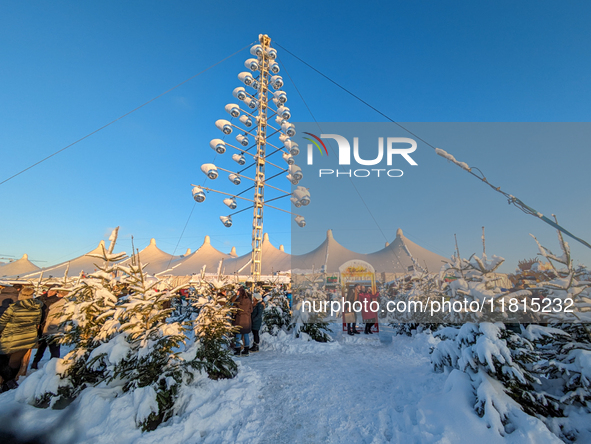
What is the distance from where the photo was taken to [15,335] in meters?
4.18

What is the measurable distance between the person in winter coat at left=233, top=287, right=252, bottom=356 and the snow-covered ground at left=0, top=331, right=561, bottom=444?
169 centimetres

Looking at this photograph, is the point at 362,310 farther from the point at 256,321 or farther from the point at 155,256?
the point at 155,256

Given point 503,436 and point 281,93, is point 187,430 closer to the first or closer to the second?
point 503,436

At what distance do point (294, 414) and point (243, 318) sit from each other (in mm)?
3126

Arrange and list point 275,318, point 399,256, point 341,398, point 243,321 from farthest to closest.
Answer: point 399,256 → point 275,318 → point 243,321 → point 341,398

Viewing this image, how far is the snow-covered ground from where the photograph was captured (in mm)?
2666

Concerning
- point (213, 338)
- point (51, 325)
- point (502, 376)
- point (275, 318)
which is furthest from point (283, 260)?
point (502, 376)

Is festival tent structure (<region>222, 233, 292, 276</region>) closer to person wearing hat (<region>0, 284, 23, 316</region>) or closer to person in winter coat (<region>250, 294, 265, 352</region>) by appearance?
person in winter coat (<region>250, 294, 265, 352</region>)

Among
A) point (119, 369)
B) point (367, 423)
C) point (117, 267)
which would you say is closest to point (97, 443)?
point (119, 369)

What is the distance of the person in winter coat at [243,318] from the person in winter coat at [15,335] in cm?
344

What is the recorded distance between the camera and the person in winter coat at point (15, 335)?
4.12 m

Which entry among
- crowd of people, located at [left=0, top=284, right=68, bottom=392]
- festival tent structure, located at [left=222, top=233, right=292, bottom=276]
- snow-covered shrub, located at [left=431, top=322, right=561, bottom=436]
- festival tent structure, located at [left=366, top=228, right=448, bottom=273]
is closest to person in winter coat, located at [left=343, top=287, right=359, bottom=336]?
snow-covered shrub, located at [left=431, top=322, right=561, bottom=436]


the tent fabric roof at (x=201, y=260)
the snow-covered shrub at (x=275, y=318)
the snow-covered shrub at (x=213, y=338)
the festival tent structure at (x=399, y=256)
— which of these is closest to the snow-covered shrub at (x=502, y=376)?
the snow-covered shrub at (x=213, y=338)

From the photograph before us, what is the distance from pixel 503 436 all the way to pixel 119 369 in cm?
411
